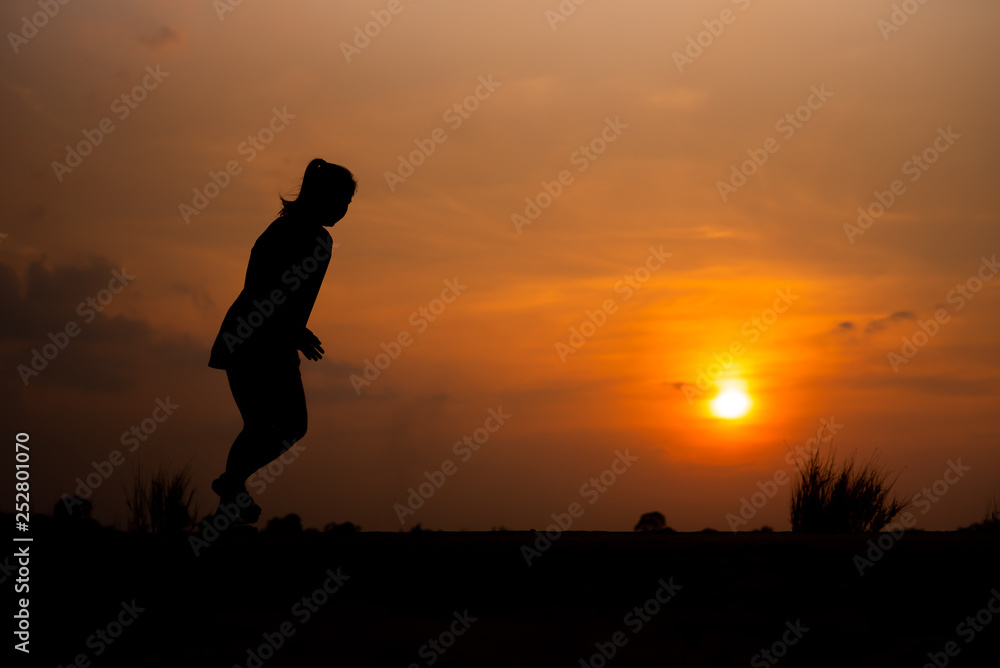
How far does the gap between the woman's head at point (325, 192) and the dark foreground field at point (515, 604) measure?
179 centimetres

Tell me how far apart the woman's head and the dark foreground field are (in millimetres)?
1790

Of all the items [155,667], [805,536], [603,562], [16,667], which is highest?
[805,536]

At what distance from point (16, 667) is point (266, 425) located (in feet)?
5.98

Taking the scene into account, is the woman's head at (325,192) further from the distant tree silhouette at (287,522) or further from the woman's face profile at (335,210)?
the distant tree silhouette at (287,522)

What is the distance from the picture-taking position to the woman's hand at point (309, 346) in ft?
16.5

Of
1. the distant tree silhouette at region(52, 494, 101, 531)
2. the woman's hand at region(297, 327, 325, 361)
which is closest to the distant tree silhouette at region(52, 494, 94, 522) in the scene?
the distant tree silhouette at region(52, 494, 101, 531)

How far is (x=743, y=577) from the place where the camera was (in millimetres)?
4172

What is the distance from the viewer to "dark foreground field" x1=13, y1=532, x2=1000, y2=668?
346 centimetres

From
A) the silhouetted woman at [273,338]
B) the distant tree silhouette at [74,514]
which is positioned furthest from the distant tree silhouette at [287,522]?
the silhouetted woman at [273,338]

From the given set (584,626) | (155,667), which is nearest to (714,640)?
(584,626)

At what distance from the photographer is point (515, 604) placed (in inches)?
161

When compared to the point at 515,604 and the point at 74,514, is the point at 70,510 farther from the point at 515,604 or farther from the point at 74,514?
the point at 515,604

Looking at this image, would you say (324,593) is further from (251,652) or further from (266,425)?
(266,425)

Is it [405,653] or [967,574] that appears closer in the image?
[405,653]
